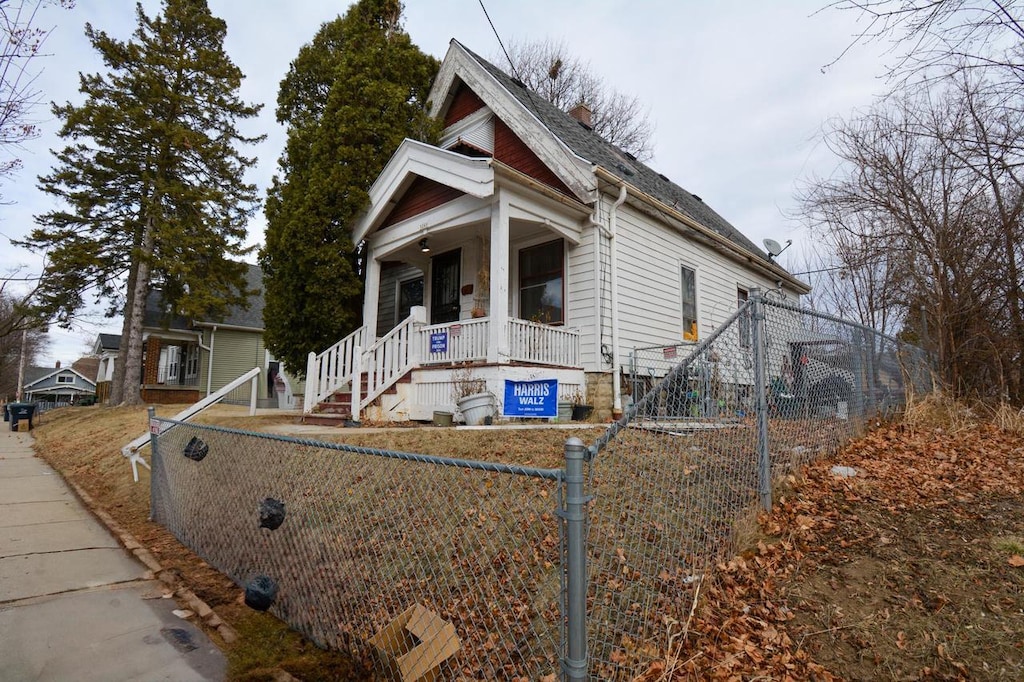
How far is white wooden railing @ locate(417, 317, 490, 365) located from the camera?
8.25 meters

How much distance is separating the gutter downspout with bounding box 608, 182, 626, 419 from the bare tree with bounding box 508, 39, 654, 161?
16.2 meters

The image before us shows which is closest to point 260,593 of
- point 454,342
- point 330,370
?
point 454,342

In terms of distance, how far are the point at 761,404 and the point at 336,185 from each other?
366 inches

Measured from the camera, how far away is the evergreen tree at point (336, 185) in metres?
10.4

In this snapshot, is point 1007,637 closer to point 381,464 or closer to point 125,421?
point 381,464

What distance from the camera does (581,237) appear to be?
9398mm

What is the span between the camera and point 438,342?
877 centimetres

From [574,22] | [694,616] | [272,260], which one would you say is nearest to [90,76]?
[272,260]

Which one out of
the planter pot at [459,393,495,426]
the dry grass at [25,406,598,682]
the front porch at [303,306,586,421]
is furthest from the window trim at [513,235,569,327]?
the dry grass at [25,406,598,682]

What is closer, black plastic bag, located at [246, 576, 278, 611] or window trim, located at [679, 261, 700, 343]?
black plastic bag, located at [246, 576, 278, 611]

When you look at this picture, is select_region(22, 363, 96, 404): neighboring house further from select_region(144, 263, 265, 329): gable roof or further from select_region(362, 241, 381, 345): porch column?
select_region(362, 241, 381, 345): porch column

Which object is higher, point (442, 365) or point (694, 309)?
point (694, 309)

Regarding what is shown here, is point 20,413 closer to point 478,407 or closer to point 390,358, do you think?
point 390,358

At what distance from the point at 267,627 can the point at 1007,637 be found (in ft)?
12.3
